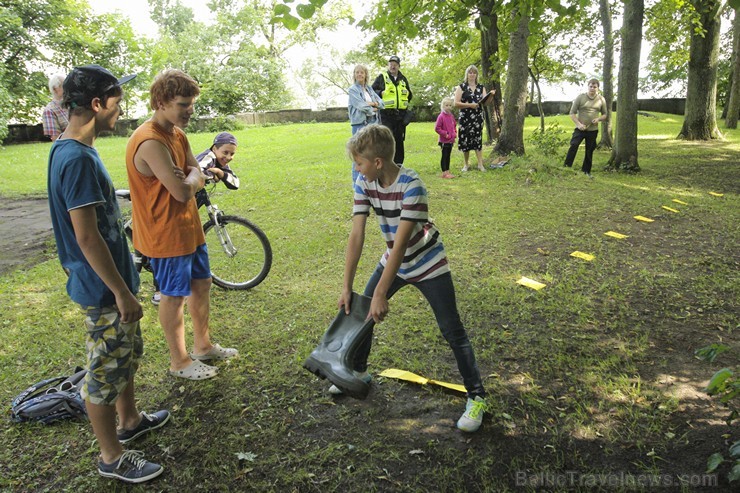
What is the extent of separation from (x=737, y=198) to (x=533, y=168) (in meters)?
3.31

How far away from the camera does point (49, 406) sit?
3.06 metres

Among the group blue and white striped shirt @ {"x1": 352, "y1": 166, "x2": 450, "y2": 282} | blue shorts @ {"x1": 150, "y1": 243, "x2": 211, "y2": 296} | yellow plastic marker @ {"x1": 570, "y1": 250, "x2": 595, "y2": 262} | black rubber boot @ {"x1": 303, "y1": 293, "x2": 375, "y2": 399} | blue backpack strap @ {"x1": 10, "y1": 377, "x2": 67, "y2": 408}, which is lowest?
blue backpack strap @ {"x1": 10, "y1": 377, "x2": 67, "y2": 408}

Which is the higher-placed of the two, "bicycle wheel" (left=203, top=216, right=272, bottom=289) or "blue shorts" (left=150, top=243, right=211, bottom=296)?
"blue shorts" (left=150, top=243, right=211, bottom=296)

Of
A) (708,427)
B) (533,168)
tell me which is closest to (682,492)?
(708,427)

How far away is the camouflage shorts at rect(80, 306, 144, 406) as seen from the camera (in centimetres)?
239

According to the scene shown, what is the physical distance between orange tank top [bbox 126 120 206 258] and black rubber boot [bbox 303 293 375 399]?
112cm

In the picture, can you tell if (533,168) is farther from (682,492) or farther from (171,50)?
(171,50)

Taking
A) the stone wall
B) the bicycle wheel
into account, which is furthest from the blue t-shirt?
the stone wall

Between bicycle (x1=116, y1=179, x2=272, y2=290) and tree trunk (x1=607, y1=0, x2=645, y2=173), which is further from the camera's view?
tree trunk (x1=607, y1=0, x2=645, y2=173)

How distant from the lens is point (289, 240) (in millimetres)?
6504

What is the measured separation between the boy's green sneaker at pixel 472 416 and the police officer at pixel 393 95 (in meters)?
6.50

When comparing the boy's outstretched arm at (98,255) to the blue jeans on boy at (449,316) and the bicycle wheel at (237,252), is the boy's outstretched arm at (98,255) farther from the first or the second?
the bicycle wheel at (237,252)

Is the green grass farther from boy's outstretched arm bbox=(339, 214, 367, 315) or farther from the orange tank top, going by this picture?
the orange tank top

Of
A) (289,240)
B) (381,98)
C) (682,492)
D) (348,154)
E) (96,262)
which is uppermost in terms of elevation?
(381,98)
